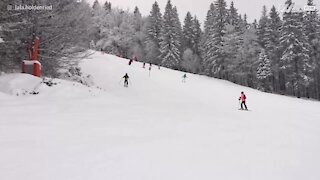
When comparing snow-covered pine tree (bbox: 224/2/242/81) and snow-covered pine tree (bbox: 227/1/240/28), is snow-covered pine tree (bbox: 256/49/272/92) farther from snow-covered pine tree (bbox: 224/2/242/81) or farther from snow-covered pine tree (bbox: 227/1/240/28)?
snow-covered pine tree (bbox: 227/1/240/28)

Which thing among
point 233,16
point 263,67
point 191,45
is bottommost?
point 263,67

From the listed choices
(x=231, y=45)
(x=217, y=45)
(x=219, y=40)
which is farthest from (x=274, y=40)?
(x=217, y=45)

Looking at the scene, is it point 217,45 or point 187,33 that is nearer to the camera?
point 217,45

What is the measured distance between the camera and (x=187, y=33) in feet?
214

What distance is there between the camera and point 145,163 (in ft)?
19.6

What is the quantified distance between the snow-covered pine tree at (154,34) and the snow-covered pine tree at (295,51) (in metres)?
24.4

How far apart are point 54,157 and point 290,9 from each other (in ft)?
149

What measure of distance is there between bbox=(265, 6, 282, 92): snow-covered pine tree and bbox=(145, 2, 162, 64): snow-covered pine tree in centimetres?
2087

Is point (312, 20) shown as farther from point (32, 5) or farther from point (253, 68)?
point (32, 5)

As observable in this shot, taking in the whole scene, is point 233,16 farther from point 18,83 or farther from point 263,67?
point 18,83

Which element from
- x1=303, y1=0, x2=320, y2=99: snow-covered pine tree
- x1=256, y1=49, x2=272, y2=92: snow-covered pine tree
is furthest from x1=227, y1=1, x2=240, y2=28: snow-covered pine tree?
x1=303, y1=0, x2=320, y2=99: snow-covered pine tree

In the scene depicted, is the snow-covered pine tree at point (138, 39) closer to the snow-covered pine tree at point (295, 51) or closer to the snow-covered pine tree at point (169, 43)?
the snow-covered pine tree at point (169, 43)

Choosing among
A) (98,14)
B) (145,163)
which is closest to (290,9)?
(145,163)

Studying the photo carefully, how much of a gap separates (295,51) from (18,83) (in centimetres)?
3916
